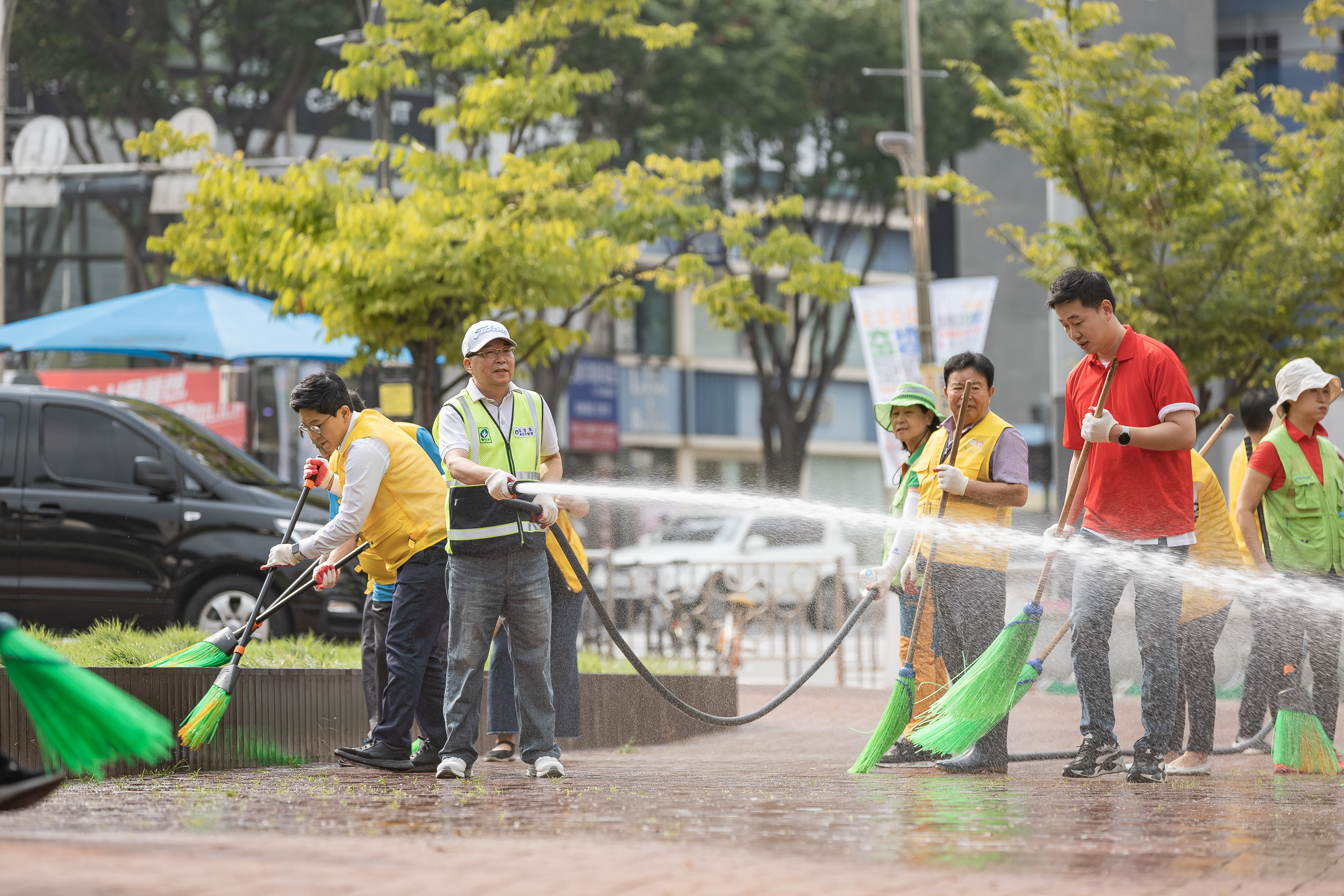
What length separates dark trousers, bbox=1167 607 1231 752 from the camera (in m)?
6.83

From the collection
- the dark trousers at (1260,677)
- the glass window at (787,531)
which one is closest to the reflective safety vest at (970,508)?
the dark trousers at (1260,677)

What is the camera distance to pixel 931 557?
6.73m

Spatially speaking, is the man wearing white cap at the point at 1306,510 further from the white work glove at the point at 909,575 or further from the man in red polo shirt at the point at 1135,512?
the white work glove at the point at 909,575

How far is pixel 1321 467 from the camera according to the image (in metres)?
7.44

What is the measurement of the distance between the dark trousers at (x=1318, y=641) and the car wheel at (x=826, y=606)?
19.2 feet

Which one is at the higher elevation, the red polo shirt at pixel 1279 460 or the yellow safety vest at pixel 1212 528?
the red polo shirt at pixel 1279 460

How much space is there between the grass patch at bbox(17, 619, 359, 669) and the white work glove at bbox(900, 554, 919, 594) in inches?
109

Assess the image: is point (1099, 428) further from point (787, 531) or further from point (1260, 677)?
point (787, 531)

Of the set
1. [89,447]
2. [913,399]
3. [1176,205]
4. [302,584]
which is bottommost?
[302,584]

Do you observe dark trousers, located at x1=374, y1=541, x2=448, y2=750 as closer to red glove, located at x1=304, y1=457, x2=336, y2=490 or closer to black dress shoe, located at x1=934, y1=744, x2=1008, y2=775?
red glove, located at x1=304, y1=457, x2=336, y2=490

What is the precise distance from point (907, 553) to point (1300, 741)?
73.5 inches

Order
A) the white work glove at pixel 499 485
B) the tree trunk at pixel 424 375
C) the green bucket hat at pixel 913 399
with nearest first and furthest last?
the white work glove at pixel 499 485
the green bucket hat at pixel 913 399
the tree trunk at pixel 424 375

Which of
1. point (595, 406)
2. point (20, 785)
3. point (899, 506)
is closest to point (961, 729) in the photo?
point (899, 506)

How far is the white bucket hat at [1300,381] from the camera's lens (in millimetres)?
7309
